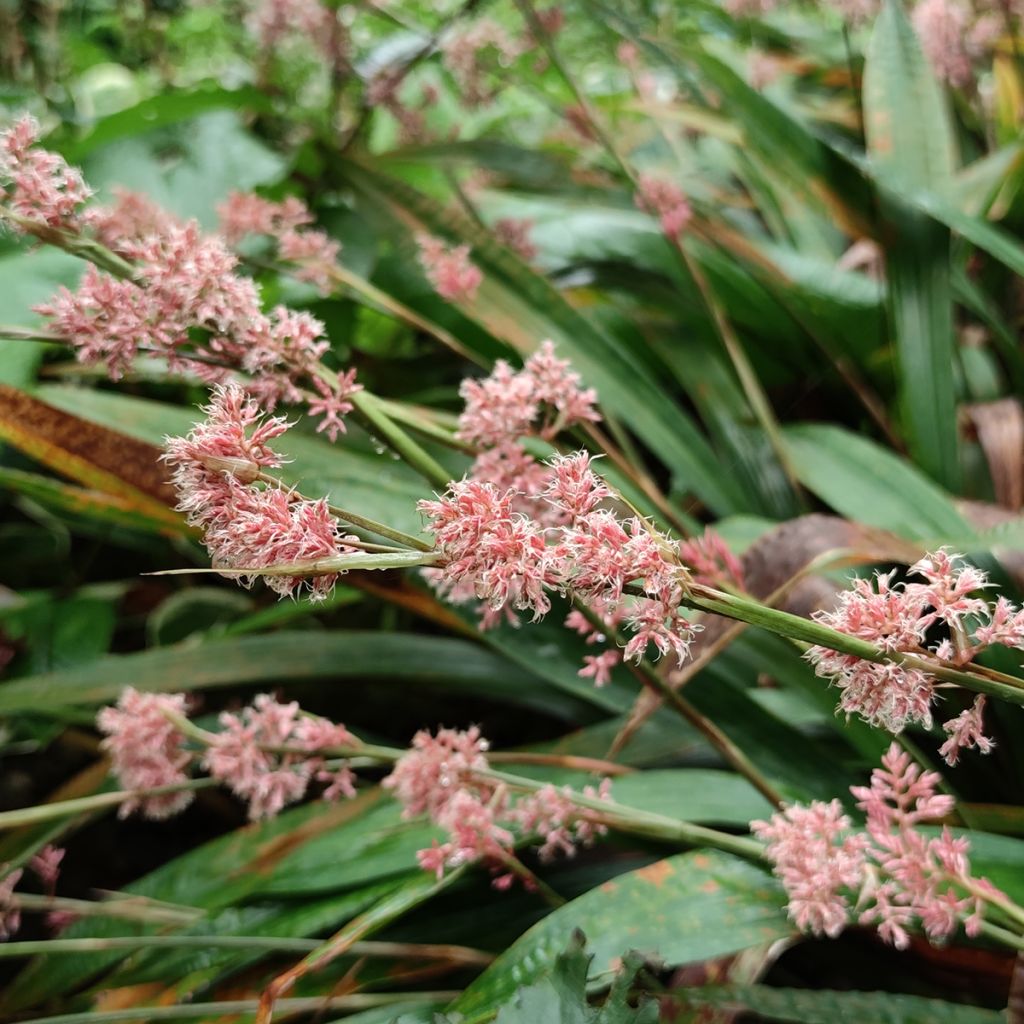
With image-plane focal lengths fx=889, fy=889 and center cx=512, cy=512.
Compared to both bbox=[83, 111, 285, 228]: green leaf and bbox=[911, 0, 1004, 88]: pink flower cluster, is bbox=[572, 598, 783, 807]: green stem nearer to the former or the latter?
bbox=[83, 111, 285, 228]: green leaf

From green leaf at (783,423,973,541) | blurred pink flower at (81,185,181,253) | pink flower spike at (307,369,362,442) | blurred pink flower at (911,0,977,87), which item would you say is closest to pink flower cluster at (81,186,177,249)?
blurred pink flower at (81,185,181,253)

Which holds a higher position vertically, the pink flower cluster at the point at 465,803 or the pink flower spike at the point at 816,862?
the pink flower cluster at the point at 465,803

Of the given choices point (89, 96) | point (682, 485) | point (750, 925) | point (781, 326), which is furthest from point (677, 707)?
point (89, 96)

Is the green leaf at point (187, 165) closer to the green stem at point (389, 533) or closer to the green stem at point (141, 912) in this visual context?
the green stem at point (141, 912)

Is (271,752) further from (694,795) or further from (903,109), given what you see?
(903,109)

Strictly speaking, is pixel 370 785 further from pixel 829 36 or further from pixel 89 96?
pixel 829 36

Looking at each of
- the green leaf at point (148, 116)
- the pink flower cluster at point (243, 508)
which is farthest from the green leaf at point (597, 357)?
the pink flower cluster at point (243, 508)
